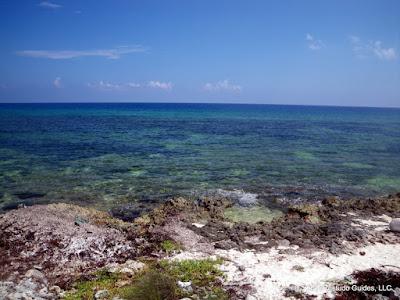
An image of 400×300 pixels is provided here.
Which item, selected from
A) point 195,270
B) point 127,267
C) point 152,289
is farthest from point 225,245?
point 152,289

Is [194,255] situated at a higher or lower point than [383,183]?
lower

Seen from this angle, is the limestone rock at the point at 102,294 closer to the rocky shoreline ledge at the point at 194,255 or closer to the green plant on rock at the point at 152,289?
the rocky shoreline ledge at the point at 194,255

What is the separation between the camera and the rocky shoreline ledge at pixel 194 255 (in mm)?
10438

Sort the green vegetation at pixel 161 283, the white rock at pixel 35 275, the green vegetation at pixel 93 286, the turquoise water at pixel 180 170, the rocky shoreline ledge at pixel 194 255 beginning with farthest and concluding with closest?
the turquoise water at pixel 180 170 < the white rock at pixel 35 275 < the rocky shoreline ledge at pixel 194 255 < the green vegetation at pixel 93 286 < the green vegetation at pixel 161 283

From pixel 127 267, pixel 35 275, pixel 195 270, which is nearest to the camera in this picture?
pixel 35 275

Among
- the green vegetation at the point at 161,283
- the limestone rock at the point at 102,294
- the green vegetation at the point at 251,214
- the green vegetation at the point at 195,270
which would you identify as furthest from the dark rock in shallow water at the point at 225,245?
the limestone rock at the point at 102,294

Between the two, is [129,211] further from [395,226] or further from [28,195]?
[395,226]

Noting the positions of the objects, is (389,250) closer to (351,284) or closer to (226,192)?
(351,284)

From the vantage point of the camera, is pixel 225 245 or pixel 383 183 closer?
pixel 225 245

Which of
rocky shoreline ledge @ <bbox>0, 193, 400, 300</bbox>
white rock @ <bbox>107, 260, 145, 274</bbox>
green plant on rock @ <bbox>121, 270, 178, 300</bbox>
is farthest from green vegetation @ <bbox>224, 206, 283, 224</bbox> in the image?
green plant on rock @ <bbox>121, 270, 178, 300</bbox>

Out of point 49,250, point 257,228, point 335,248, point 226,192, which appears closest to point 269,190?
point 226,192

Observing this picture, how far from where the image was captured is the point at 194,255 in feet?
42.2

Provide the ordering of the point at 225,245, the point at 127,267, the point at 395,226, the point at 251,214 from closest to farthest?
the point at 127,267 → the point at 225,245 → the point at 395,226 → the point at 251,214

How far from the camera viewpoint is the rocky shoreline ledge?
34.2 feet
